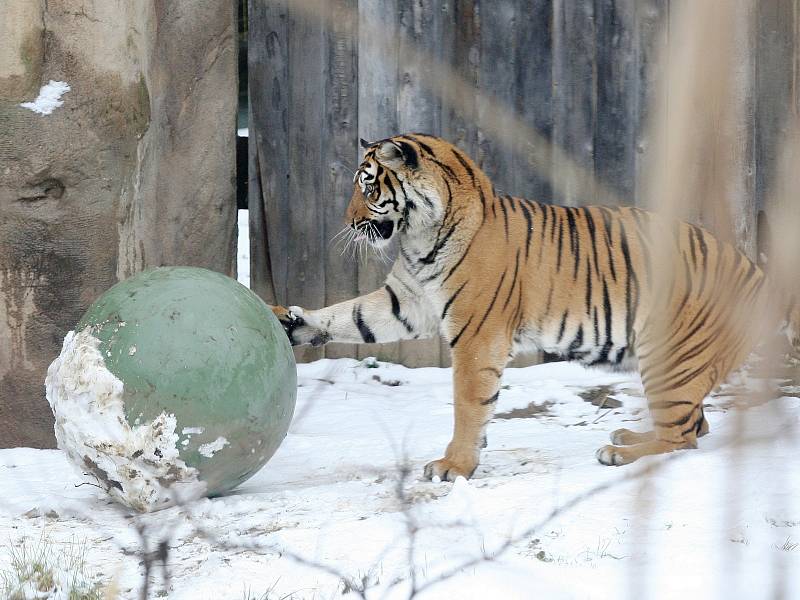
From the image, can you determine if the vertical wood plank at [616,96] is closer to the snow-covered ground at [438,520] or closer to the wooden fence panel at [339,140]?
the wooden fence panel at [339,140]

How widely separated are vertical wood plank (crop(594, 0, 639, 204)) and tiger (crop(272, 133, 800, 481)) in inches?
66.5

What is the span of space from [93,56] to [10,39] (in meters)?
0.35

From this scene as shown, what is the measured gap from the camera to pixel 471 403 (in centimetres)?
424

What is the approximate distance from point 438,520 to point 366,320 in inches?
50.1

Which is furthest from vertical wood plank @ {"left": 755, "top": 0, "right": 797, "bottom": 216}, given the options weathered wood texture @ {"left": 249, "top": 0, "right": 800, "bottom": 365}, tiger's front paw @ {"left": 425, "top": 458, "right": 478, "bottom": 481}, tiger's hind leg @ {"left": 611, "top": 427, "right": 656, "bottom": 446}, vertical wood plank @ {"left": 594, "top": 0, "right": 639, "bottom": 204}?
tiger's front paw @ {"left": 425, "top": 458, "right": 478, "bottom": 481}

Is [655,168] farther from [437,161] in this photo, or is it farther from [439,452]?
[439,452]

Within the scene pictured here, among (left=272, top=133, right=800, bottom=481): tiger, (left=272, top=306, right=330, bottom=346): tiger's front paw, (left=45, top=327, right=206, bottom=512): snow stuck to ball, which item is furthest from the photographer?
(left=272, top=306, right=330, bottom=346): tiger's front paw

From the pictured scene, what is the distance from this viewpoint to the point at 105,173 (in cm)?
486

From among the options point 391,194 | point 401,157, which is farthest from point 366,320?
point 401,157

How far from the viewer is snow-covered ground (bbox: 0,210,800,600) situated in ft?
9.32

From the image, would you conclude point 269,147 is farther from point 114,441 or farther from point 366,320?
point 114,441

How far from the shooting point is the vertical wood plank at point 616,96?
611 cm

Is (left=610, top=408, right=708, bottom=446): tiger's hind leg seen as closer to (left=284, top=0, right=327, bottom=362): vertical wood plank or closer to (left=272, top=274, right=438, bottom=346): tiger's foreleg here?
(left=272, top=274, right=438, bottom=346): tiger's foreleg

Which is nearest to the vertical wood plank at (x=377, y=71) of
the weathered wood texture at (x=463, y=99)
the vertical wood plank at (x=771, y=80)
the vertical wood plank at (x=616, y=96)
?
the weathered wood texture at (x=463, y=99)
